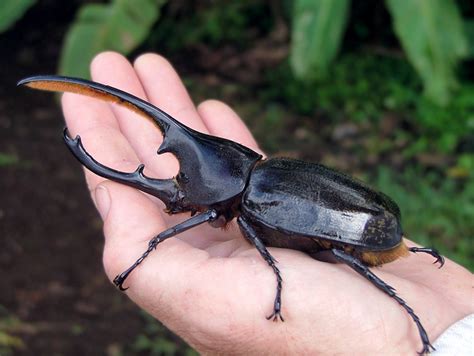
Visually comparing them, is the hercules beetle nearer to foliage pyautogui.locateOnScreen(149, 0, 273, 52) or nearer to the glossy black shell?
the glossy black shell

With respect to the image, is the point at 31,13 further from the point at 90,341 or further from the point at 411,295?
the point at 411,295

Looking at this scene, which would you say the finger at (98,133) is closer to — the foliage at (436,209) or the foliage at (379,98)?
the foliage at (436,209)

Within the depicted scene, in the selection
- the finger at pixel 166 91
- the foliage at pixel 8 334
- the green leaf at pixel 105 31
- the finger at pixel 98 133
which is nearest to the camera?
the finger at pixel 98 133

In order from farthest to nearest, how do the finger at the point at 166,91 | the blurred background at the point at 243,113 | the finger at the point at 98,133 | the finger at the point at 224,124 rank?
the blurred background at the point at 243,113
the finger at the point at 224,124
the finger at the point at 166,91
the finger at the point at 98,133

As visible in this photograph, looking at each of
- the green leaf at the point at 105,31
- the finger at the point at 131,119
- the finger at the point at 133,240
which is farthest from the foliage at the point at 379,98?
the finger at the point at 133,240

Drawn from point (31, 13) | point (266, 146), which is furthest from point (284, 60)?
point (31, 13)

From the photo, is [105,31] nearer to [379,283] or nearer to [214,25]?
[214,25]
